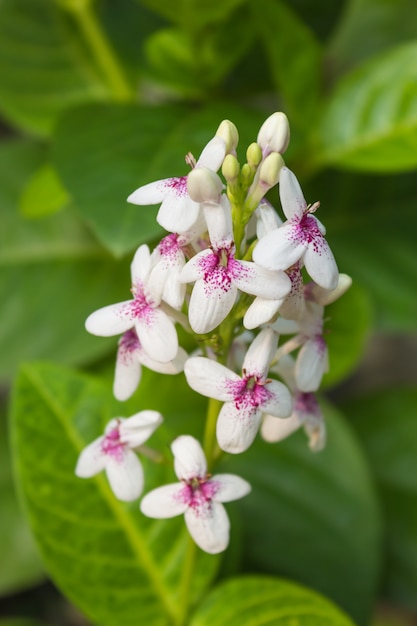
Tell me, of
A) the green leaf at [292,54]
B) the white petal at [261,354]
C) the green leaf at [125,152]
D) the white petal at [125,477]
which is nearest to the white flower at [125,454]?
the white petal at [125,477]

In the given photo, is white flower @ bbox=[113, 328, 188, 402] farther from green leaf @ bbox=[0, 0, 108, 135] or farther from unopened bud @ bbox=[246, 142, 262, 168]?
green leaf @ bbox=[0, 0, 108, 135]

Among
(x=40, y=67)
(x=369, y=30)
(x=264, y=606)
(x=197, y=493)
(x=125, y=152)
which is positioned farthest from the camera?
(x=369, y=30)

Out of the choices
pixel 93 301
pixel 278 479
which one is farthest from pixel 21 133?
pixel 278 479

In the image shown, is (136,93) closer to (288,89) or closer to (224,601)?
(288,89)

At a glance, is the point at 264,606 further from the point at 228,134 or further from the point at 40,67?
the point at 40,67

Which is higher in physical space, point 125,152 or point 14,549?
point 125,152

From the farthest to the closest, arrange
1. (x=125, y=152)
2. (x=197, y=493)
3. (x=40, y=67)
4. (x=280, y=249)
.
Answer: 1. (x=40, y=67)
2. (x=125, y=152)
3. (x=197, y=493)
4. (x=280, y=249)

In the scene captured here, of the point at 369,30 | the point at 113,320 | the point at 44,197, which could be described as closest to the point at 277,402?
the point at 113,320

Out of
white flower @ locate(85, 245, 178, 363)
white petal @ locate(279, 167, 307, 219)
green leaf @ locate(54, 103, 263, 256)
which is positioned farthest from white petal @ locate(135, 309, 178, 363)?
green leaf @ locate(54, 103, 263, 256)
